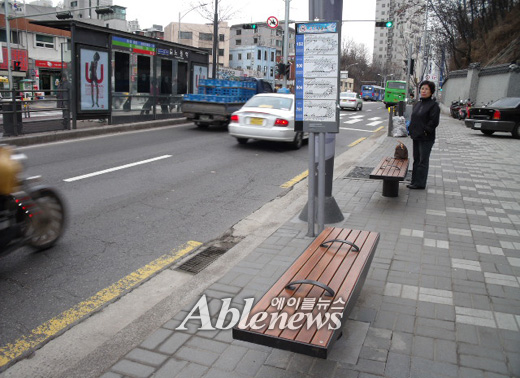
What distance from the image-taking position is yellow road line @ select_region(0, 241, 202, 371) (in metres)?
3.33

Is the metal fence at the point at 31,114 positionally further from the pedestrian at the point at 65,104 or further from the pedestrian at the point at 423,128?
the pedestrian at the point at 423,128

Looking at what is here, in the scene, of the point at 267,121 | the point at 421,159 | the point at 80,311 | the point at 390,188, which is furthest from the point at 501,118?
the point at 80,311

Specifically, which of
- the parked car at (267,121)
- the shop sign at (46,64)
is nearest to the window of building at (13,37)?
the shop sign at (46,64)

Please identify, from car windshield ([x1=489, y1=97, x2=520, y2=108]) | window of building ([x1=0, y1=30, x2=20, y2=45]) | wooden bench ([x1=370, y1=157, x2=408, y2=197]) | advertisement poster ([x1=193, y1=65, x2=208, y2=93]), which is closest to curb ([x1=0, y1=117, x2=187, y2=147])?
advertisement poster ([x1=193, y1=65, x2=208, y2=93])

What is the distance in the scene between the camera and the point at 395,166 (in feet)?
25.0

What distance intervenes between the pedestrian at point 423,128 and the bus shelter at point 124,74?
10.5m

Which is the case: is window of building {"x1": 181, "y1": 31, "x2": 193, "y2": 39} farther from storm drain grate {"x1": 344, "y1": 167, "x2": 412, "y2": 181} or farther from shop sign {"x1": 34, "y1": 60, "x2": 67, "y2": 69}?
storm drain grate {"x1": 344, "y1": 167, "x2": 412, "y2": 181}

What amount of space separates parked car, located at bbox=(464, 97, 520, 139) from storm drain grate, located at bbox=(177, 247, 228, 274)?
1676 cm

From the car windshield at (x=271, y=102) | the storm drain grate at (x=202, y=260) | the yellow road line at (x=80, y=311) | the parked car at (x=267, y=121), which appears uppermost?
the car windshield at (x=271, y=102)

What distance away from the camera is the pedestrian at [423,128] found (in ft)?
25.4

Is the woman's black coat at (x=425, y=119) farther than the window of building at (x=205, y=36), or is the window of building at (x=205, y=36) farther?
the window of building at (x=205, y=36)

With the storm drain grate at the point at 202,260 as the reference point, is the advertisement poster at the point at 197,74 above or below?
above

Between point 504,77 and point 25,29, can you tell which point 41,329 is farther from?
point 25,29

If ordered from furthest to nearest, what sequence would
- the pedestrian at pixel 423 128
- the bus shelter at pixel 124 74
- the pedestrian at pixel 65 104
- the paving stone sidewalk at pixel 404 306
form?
the bus shelter at pixel 124 74 → the pedestrian at pixel 65 104 → the pedestrian at pixel 423 128 → the paving stone sidewalk at pixel 404 306
